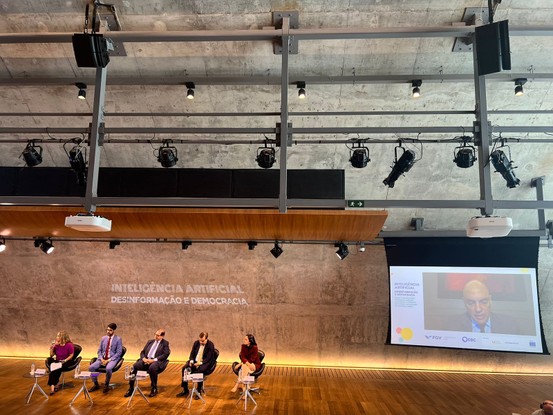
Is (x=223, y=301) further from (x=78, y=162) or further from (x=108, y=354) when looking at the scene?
(x=78, y=162)

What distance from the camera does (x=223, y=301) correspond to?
9.56 metres

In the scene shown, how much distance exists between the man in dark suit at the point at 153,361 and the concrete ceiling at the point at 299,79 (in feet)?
11.6

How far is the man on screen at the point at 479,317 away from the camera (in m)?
8.51

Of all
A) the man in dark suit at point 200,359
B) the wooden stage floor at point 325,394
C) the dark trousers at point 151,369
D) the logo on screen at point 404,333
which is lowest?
the wooden stage floor at point 325,394

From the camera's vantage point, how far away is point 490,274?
8.67 m

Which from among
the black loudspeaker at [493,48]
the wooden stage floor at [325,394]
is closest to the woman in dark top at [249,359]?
the wooden stage floor at [325,394]

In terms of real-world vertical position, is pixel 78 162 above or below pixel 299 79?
below

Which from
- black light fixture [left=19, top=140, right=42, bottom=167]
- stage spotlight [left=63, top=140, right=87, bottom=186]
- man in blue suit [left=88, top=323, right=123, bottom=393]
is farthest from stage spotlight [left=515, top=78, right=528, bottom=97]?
man in blue suit [left=88, top=323, right=123, bottom=393]

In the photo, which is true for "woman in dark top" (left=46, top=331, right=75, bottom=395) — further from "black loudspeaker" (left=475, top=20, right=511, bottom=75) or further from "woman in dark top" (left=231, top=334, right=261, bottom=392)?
"black loudspeaker" (left=475, top=20, right=511, bottom=75)

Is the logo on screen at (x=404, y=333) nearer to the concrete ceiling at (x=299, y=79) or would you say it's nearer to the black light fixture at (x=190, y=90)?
the concrete ceiling at (x=299, y=79)

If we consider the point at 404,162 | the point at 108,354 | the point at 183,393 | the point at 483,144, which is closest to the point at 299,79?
the point at 404,162

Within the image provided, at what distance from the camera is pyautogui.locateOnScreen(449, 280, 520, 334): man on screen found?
8508 millimetres

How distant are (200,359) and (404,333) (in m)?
4.51

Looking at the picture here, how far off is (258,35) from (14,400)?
271 inches
